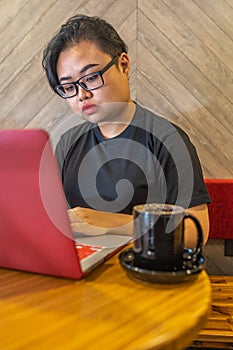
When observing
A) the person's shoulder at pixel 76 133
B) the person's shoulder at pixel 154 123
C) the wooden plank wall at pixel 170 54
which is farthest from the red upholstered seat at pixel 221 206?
the person's shoulder at pixel 76 133

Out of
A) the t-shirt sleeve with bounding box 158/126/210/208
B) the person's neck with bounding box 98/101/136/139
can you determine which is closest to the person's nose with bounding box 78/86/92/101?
the person's neck with bounding box 98/101/136/139

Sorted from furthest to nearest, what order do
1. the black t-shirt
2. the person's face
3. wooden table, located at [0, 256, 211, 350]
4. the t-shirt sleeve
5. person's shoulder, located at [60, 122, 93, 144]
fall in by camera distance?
person's shoulder, located at [60, 122, 93, 144], the person's face, the black t-shirt, the t-shirt sleeve, wooden table, located at [0, 256, 211, 350]

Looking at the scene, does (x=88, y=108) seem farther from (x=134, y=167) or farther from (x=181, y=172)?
(x=181, y=172)

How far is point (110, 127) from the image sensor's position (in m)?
1.35

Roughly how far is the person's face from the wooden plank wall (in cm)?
58

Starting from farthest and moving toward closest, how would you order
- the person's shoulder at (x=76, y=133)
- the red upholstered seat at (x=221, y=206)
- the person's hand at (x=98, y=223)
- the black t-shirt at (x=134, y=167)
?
the red upholstered seat at (x=221, y=206), the person's shoulder at (x=76, y=133), the black t-shirt at (x=134, y=167), the person's hand at (x=98, y=223)

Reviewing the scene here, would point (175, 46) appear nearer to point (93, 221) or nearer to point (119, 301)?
point (93, 221)

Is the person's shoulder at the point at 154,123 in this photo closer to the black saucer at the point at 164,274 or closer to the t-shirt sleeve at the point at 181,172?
the t-shirt sleeve at the point at 181,172

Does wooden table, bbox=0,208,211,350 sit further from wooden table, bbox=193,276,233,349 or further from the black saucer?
wooden table, bbox=193,276,233,349

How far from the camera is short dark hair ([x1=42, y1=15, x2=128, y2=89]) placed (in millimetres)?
1246

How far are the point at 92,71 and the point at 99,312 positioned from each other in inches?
34.8

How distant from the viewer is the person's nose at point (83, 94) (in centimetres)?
122

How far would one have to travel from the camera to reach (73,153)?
143 cm

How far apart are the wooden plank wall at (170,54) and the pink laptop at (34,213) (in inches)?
49.2
